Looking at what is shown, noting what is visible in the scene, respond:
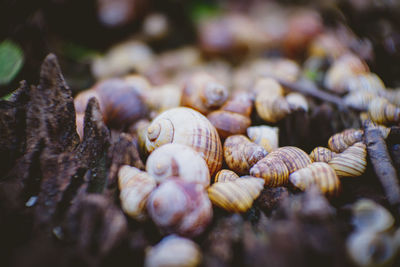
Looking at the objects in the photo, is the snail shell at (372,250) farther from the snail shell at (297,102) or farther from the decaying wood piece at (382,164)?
the snail shell at (297,102)

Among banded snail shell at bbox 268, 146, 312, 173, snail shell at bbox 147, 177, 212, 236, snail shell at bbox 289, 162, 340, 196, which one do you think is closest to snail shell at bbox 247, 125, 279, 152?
banded snail shell at bbox 268, 146, 312, 173

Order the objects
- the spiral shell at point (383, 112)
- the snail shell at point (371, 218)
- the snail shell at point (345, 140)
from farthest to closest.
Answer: the spiral shell at point (383, 112)
the snail shell at point (345, 140)
the snail shell at point (371, 218)

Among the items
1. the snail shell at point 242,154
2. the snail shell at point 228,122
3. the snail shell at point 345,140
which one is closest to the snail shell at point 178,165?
the snail shell at point 242,154

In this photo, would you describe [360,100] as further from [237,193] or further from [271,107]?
[237,193]

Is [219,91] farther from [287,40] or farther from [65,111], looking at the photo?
[287,40]

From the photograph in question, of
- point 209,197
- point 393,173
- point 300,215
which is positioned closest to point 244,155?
point 209,197

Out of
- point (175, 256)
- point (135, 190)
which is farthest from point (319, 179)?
point (135, 190)

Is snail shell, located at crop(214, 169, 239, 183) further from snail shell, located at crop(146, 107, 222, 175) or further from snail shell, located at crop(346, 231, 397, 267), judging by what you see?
snail shell, located at crop(346, 231, 397, 267)
